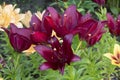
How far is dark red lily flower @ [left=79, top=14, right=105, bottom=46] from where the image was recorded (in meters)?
1.57

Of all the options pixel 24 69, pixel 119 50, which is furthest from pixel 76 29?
pixel 24 69

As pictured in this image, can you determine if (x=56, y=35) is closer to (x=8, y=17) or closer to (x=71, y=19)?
(x=71, y=19)

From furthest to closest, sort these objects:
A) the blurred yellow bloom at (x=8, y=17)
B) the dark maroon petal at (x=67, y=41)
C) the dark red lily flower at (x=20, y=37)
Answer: the blurred yellow bloom at (x=8, y=17)
the dark red lily flower at (x=20, y=37)
the dark maroon petal at (x=67, y=41)

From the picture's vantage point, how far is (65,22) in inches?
61.7

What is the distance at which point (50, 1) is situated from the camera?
3.91 m

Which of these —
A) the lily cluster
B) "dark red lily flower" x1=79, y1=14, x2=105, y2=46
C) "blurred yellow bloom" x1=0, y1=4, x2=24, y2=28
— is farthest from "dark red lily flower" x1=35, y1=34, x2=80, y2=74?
"blurred yellow bloom" x1=0, y1=4, x2=24, y2=28

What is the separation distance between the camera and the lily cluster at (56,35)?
1.50 metres

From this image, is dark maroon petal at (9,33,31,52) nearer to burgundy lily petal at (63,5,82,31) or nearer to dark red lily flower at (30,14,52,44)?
dark red lily flower at (30,14,52,44)

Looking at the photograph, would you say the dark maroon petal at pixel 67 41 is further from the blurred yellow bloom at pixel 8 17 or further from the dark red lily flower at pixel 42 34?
the blurred yellow bloom at pixel 8 17

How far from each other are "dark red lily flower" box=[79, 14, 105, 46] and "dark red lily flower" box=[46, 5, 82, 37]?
31 mm

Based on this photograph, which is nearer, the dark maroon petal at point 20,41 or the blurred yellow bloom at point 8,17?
the dark maroon petal at point 20,41

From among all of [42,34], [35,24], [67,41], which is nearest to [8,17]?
[35,24]

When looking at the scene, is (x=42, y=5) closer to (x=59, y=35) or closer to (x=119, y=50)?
(x=119, y=50)

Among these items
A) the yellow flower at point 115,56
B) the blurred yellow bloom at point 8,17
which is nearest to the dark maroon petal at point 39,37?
the blurred yellow bloom at point 8,17
